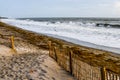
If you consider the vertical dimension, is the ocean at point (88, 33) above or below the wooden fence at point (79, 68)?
below

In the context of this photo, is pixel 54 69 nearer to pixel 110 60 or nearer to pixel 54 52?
pixel 54 52

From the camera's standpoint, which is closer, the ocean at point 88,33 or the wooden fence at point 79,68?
the wooden fence at point 79,68

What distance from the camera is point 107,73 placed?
260 inches

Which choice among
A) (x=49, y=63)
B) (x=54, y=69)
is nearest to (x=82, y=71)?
(x=54, y=69)

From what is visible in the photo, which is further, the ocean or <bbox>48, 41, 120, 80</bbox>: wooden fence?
the ocean

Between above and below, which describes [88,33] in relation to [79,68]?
below

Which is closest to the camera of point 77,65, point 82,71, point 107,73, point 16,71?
point 107,73

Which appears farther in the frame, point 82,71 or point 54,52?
point 54,52

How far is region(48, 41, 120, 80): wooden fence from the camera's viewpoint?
661cm

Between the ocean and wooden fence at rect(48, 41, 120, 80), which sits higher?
wooden fence at rect(48, 41, 120, 80)

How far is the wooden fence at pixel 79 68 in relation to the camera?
6605mm

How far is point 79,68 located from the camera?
8398mm

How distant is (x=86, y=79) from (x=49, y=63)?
3.12m

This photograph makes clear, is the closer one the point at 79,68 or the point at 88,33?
the point at 79,68
